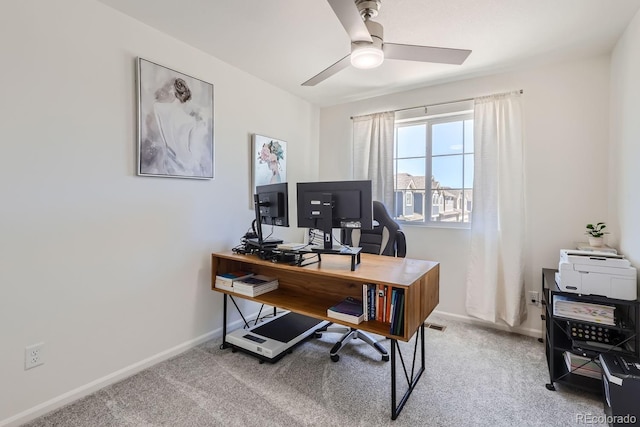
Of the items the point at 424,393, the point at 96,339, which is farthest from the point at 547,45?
the point at 96,339

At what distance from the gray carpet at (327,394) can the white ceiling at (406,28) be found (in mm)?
2483

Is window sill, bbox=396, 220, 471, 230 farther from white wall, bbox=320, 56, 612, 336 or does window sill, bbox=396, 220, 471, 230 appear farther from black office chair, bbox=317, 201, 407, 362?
black office chair, bbox=317, 201, 407, 362

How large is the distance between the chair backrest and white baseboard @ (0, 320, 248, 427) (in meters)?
1.62

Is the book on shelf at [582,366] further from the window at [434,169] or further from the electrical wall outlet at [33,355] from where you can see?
the electrical wall outlet at [33,355]

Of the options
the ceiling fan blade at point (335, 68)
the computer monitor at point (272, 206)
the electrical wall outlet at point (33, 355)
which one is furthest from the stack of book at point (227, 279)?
the ceiling fan blade at point (335, 68)

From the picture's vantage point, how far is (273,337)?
2582 mm

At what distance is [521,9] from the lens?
1.98 metres

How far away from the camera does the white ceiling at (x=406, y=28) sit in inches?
77.7

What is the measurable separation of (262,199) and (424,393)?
1.80m

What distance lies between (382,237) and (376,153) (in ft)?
3.96

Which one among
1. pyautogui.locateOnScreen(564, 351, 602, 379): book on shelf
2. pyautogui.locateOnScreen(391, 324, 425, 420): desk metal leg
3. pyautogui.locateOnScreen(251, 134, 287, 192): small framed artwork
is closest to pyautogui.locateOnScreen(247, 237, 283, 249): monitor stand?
pyautogui.locateOnScreen(251, 134, 287, 192): small framed artwork

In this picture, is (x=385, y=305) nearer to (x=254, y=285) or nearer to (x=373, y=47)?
(x=254, y=285)

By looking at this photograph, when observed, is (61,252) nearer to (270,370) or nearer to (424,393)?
(270,370)

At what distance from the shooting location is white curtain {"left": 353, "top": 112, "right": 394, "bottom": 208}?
11.6ft
